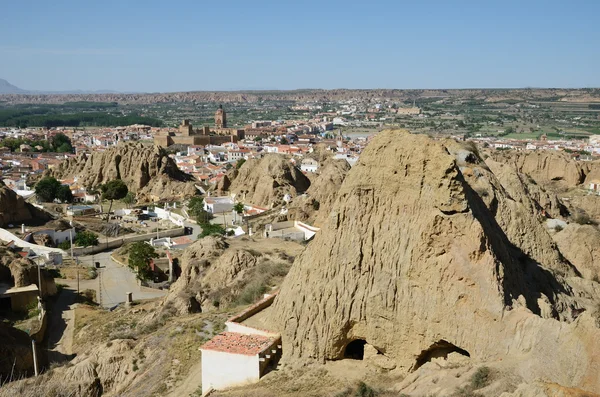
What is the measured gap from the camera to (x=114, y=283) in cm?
3428

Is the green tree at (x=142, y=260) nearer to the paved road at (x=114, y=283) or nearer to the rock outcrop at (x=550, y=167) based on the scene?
the paved road at (x=114, y=283)

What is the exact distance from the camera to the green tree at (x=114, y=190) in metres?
59.5

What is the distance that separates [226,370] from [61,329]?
13.3 m

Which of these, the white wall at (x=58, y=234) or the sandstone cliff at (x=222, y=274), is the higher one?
the sandstone cliff at (x=222, y=274)

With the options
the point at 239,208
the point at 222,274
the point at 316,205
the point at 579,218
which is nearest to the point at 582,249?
the point at 579,218

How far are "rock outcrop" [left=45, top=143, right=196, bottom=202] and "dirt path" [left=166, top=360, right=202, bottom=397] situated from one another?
4632 cm

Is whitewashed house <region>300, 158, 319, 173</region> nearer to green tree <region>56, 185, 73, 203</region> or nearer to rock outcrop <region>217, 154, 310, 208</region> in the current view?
rock outcrop <region>217, 154, 310, 208</region>

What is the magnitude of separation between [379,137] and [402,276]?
3.65 metres

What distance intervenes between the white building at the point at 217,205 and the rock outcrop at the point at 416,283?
119ft

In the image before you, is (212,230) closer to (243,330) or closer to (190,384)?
(243,330)

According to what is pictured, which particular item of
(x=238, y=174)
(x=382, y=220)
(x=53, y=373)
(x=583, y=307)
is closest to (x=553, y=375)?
(x=382, y=220)

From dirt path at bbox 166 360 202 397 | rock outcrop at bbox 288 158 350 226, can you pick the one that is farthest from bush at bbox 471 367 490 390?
rock outcrop at bbox 288 158 350 226

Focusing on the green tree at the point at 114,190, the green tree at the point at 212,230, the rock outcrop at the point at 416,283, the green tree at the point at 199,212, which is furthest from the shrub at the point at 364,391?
the green tree at the point at 114,190

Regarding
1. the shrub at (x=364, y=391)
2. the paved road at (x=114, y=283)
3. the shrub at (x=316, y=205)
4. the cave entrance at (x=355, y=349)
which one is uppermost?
the shrub at (x=364, y=391)
